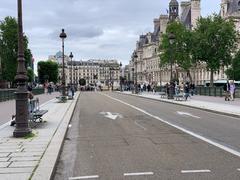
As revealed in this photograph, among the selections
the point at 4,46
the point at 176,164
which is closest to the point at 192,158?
the point at 176,164

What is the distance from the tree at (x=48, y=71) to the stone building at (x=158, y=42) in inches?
1215

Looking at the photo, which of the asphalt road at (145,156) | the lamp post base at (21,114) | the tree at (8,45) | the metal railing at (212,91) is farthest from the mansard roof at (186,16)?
the lamp post base at (21,114)

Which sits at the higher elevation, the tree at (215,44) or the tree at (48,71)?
the tree at (215,44)

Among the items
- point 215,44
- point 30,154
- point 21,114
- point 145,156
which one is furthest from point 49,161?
point 215,44

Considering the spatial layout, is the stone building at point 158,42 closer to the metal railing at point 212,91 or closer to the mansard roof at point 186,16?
the mansard roof at point 186,16

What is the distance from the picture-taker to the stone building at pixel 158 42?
373 ft

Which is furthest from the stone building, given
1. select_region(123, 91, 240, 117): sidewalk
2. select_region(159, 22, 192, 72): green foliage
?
select_region(123, 91, 240, 117): sidewalk

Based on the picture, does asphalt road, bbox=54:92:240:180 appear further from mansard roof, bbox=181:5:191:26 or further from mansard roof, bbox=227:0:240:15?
mansard roof, bbox=181:5:191:26

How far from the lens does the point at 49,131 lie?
53.8 ft

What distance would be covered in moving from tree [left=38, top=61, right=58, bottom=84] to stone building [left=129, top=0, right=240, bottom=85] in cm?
3085

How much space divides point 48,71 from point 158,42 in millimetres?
44516

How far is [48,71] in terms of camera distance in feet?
608

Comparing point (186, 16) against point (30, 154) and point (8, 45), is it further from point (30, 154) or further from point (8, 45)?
point (30, 154)

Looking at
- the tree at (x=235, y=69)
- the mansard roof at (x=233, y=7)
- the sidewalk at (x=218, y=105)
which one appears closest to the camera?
the sidewalk at (x=218, y=105)
